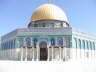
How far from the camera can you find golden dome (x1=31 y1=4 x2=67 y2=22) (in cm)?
2141

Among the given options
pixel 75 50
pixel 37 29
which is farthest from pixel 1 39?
pixel 75 50

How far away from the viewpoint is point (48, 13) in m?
21.6

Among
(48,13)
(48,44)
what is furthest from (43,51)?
(48,13)

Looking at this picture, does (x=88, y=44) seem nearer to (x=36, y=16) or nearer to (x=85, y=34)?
(x=85, y=34)

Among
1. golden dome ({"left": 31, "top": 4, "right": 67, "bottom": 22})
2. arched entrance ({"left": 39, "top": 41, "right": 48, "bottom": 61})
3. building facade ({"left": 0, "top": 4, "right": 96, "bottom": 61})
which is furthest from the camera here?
golden dome ({"left": 31, "top": 4, "right": 67, "bottom": 22})

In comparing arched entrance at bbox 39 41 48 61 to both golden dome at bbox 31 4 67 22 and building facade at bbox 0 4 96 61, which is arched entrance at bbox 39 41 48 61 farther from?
golden dome at bbox 31 4 67 22

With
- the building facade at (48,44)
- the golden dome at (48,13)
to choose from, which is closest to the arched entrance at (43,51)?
the building facade at (48,44)

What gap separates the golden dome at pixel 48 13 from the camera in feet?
70.2

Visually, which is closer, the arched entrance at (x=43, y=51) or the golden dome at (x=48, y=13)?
the arched entrance at (x=43, y=51)

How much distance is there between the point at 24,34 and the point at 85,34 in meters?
8.76

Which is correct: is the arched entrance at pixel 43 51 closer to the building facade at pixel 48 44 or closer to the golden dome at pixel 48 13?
the building facade at pixel 48 44

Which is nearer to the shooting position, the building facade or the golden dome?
the building facade

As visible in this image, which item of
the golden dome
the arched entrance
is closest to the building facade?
the arched entrance

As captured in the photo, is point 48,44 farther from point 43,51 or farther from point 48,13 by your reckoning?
point 48,13
